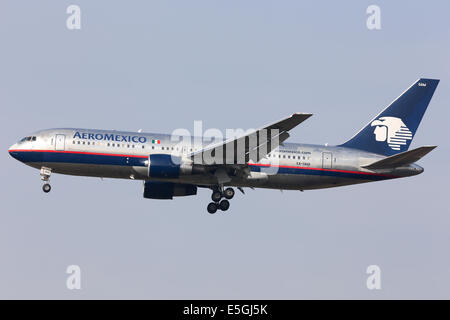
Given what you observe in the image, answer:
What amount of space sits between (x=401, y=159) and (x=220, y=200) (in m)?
11.9

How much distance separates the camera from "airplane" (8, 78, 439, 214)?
55.5 m

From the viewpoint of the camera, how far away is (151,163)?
181 ft

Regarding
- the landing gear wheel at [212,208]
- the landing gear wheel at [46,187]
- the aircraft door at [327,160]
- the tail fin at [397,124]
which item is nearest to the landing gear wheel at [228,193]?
the landing gear wheel at [212,208]

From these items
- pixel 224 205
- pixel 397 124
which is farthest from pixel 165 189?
pixel 397 124

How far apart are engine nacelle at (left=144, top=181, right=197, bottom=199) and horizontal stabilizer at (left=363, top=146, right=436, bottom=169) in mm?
12176

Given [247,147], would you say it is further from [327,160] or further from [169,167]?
[327,160]

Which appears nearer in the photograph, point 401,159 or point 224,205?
point 401,159

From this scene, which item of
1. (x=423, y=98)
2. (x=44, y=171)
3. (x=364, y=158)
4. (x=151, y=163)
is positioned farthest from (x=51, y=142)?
(x=423, y=98)

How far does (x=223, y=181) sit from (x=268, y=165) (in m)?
3.12

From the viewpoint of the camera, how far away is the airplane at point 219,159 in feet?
182

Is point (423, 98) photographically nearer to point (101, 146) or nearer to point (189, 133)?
point (189, 133)

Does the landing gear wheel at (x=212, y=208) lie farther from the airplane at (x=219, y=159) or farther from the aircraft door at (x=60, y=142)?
the aircraft door at (x=60, y=142)

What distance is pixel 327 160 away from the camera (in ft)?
192

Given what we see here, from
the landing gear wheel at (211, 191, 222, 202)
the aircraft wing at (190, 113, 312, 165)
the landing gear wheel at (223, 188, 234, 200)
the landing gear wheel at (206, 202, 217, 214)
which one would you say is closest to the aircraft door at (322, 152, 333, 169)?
the aircraft wing at (190, 113, 312, 165)
